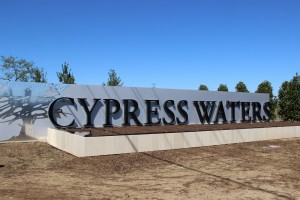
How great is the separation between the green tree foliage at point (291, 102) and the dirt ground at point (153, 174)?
605 inches

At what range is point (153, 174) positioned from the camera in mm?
10508

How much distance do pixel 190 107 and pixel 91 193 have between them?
15664 millimetres

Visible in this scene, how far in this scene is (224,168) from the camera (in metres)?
11.5

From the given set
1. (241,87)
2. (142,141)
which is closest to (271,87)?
(241,87)

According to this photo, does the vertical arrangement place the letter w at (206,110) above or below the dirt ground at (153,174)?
above

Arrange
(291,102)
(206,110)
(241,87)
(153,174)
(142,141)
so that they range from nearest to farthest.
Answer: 1. (153,174)
2. (142,141)
3. (206,110)
4. (291,102)
5. (241,87)

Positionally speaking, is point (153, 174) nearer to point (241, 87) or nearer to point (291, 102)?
point (291, 102)

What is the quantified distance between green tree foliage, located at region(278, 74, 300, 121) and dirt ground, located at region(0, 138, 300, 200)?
50.4ft

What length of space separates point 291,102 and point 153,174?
23.3 meters

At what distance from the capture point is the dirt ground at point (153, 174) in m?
8.18

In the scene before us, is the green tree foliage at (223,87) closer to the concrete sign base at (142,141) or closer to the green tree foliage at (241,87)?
the green tree foliage at (241,87)

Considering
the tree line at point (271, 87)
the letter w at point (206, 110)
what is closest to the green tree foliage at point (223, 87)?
the tree line at point (271, 87)

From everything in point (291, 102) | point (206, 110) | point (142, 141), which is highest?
point (291, 102)

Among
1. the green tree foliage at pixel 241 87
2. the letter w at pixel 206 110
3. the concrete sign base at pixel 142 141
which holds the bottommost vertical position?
the concrete sign base at pixel 142 141
